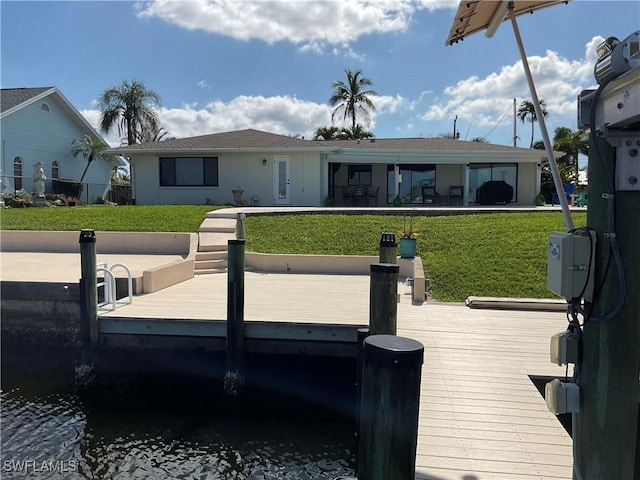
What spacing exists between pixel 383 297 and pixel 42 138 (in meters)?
24.5

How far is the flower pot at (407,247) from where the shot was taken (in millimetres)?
10500

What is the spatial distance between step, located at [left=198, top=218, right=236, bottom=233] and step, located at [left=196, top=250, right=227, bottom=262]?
5.13 ft

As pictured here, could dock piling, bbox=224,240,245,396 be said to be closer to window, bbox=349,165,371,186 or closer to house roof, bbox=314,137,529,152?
house roof, bbox=314,137,529,152

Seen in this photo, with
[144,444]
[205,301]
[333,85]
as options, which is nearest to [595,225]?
[144,444]

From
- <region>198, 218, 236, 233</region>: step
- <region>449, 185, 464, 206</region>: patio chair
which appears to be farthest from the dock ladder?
<region>449, 185, 464, 206</region>: patio chair

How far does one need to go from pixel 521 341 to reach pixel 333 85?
1311 inches

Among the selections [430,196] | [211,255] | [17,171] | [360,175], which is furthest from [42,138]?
[430,196]

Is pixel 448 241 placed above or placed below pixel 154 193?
below

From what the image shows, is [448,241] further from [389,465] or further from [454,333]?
[389,465]

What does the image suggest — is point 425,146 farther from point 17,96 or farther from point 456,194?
point 17,96

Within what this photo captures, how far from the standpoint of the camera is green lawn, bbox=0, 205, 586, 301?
9.47 m

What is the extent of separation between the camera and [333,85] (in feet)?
120

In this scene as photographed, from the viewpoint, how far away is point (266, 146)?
20469 mm

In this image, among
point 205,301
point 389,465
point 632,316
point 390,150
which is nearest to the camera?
point 389,465
